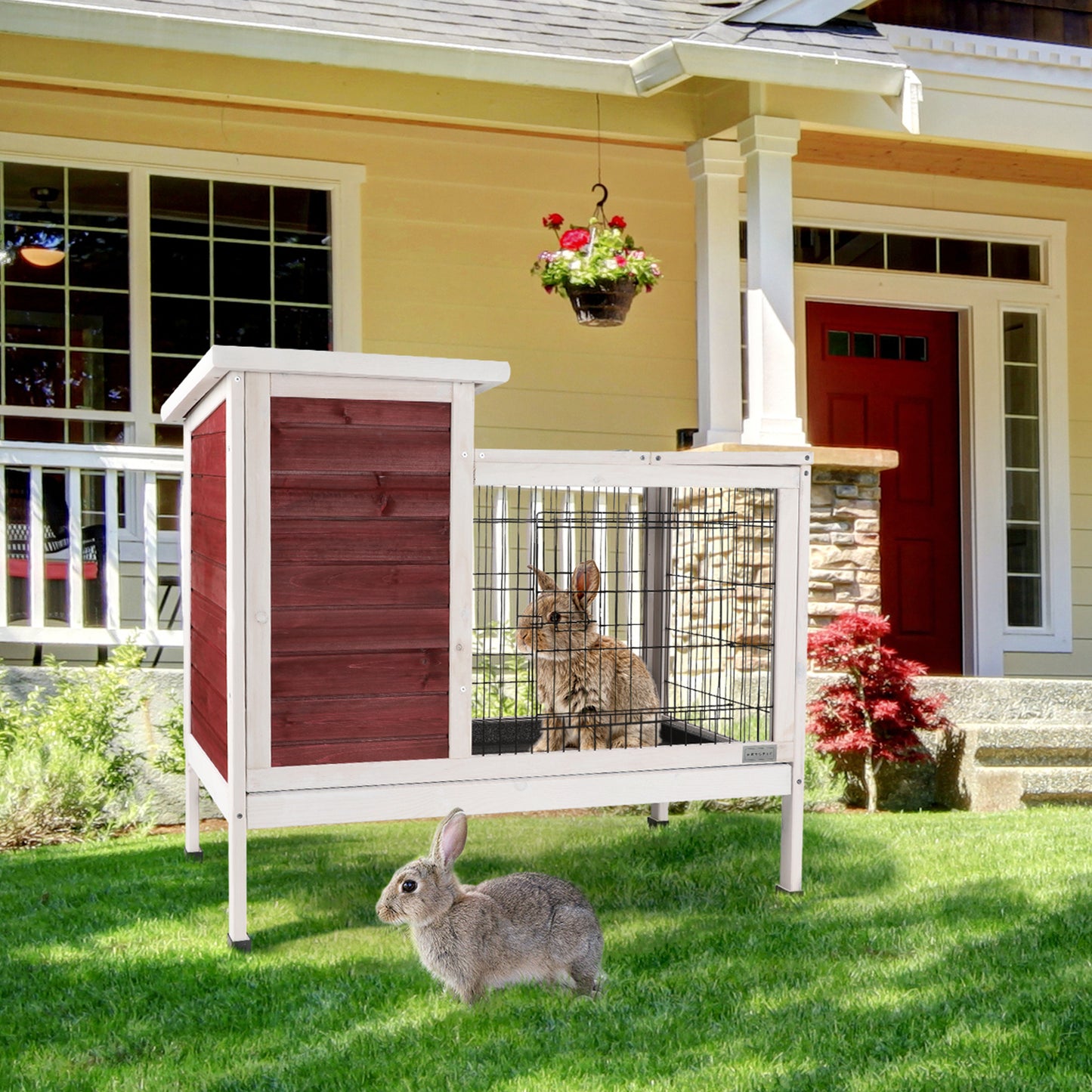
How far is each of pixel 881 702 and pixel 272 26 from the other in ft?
13.2

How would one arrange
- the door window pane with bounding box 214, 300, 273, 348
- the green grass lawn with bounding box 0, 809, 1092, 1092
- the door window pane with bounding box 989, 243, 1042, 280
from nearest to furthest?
the green grass lawn with bounding box 0, 809, 1092, 1092
the door window pane with bounding box 214, 300, 273, 348
the door window pane with bounding box 989, 243, 1042, 280

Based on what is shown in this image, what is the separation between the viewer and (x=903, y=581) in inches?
349

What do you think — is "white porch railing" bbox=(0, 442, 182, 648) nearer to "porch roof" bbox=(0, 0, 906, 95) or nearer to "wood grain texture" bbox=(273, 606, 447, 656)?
"porch roof" bbox=(0, 0, 906, 95)

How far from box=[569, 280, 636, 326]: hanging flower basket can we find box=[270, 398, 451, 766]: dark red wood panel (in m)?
3.50

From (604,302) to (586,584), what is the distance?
3.03 metres

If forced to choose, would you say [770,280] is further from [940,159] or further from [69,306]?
[69,306]

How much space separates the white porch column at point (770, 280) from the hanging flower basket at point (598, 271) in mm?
573

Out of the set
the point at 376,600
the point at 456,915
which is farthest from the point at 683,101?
the point at 456,915

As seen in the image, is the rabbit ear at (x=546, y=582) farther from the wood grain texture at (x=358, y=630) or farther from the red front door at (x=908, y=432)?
the red front door at (x=908, y=432)

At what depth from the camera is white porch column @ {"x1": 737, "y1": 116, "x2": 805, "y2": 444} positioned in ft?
Result: 22.5

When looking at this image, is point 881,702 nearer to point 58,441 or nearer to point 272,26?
point 272,26


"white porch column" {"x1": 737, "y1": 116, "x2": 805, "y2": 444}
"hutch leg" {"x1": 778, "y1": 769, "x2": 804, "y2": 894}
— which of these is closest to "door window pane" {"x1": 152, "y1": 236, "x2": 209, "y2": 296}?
"white porch column" {"x1": 737, "y1": 116, "x2": 805, "y2": 444}

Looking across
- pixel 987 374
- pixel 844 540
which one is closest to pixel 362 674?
pixel 844 540

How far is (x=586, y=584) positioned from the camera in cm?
430
